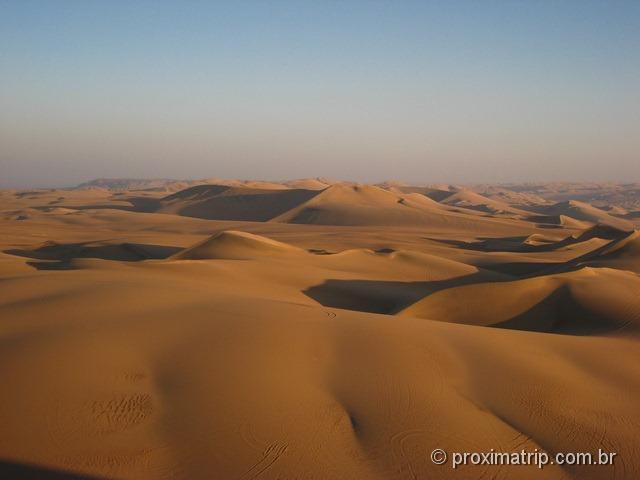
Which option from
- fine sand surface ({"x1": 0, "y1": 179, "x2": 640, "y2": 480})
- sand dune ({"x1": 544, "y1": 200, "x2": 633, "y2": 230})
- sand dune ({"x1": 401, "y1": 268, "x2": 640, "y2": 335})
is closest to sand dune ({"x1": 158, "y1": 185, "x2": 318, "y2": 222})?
sand dune ({"x1": 544, "y1": 200, "x2": 633, "y2": 230})

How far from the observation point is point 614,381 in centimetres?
648

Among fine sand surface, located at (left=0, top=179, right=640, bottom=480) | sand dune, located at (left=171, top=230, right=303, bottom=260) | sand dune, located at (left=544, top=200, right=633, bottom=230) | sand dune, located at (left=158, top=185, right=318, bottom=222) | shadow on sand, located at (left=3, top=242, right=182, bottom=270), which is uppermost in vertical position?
fine sand surface, located at (left=0, top=179, right=640, bottom=480)

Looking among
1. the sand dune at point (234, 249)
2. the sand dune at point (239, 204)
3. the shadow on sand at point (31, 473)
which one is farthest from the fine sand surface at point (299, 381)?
the sand dune at point (239, 204)

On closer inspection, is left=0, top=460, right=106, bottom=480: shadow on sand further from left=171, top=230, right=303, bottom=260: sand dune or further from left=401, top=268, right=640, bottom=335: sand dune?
left=171, top=230, right=303, bottom=260: sand dune

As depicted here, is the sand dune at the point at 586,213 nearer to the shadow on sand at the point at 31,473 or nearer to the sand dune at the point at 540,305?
the sand dune at the point at 540,305

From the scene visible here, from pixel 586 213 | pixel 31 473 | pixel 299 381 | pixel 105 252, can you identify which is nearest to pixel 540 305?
pixel 299 381

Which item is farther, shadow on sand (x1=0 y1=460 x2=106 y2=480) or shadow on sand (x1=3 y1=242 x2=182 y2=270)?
shadow on sand (x1=3 y1=242 x2=182 y2=270)

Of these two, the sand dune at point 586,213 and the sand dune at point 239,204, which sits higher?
the sand dune at point 239,204

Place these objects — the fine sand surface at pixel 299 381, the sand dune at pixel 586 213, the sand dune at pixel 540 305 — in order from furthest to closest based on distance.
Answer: the sand dune at pixel 586 213, the sand dune at pixel 540 305, the fine sand surface at pixel 299 381

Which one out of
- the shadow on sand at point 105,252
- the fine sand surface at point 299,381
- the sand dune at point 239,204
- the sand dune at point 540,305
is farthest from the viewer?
the sand dune at point 239,204

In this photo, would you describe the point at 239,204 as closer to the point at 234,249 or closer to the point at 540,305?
the point at 234,249

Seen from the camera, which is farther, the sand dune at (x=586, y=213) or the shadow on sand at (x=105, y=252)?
the sand dune at (x=586, y=213)

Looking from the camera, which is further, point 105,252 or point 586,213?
point 586,213

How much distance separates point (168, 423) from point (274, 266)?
36.1 feet
